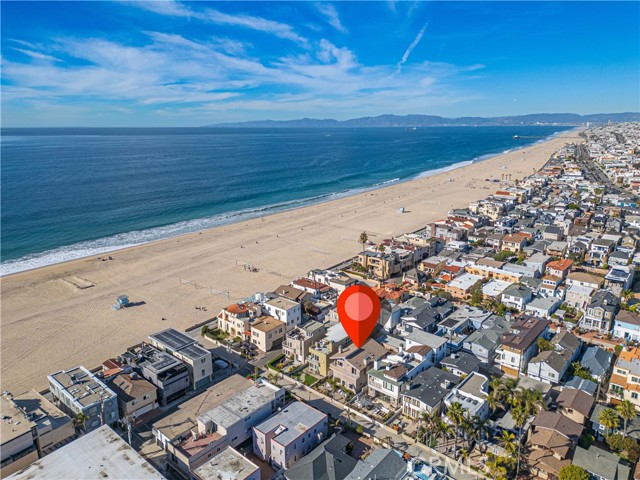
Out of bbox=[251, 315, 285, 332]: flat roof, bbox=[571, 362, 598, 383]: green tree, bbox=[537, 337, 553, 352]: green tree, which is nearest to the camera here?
bbox=[571, 362, 598, 383]: green tree

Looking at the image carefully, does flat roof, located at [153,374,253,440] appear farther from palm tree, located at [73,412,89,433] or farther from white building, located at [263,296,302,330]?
white building, located at [263,296,302,330]

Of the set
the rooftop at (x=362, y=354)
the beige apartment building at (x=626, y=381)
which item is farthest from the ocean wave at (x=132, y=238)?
the beige apartment building at (x=626, y=381)

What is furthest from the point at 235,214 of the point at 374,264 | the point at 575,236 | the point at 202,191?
the point at 575,236

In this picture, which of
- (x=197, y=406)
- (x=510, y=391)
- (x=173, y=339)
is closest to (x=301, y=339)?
(x=197, y=406)

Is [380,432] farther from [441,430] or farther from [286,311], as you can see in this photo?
[286,311]

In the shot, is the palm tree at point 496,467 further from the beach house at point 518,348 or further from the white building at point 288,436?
the beach house at point 518,348

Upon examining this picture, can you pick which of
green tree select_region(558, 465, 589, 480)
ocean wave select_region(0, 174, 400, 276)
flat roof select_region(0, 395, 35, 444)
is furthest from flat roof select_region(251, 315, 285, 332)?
ocean wave select_region(0, 174, 400, 276)

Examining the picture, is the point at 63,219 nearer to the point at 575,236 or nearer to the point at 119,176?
the point at 119,176
